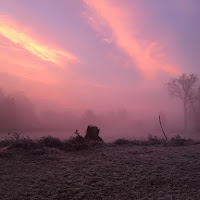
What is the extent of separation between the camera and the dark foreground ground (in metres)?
8.44

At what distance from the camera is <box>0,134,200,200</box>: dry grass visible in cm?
847

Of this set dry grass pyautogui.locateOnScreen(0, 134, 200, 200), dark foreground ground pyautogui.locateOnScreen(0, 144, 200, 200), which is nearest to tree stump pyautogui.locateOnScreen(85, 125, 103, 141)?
dry grass pyautogui.locateOnScreen(0, 134, 200, 200)

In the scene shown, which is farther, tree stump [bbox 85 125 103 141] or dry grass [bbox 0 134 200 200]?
tree stump [bbox 85 125 103 141]

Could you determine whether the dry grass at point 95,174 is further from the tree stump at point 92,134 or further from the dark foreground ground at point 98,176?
the tree stump at point 92,134

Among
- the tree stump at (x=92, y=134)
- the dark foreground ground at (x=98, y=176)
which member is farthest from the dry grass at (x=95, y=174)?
the tree stump at (x=92, y=134)

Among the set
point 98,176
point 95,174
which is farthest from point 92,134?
point 98,176

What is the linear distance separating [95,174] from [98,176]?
29 centimetres

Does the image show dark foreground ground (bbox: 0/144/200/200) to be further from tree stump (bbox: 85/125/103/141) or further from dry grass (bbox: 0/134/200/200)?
tree stump (bbox: 85/125/103/141)

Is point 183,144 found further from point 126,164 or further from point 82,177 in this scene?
point 82,177

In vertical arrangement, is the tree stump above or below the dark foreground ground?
above

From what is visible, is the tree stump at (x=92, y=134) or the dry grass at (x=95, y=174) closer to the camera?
the dry grass at (x=95, y=174)

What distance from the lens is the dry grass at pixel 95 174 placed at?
27.8 ft

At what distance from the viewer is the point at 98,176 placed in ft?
33.4

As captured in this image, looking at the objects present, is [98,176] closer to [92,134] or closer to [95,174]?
[95,174]
